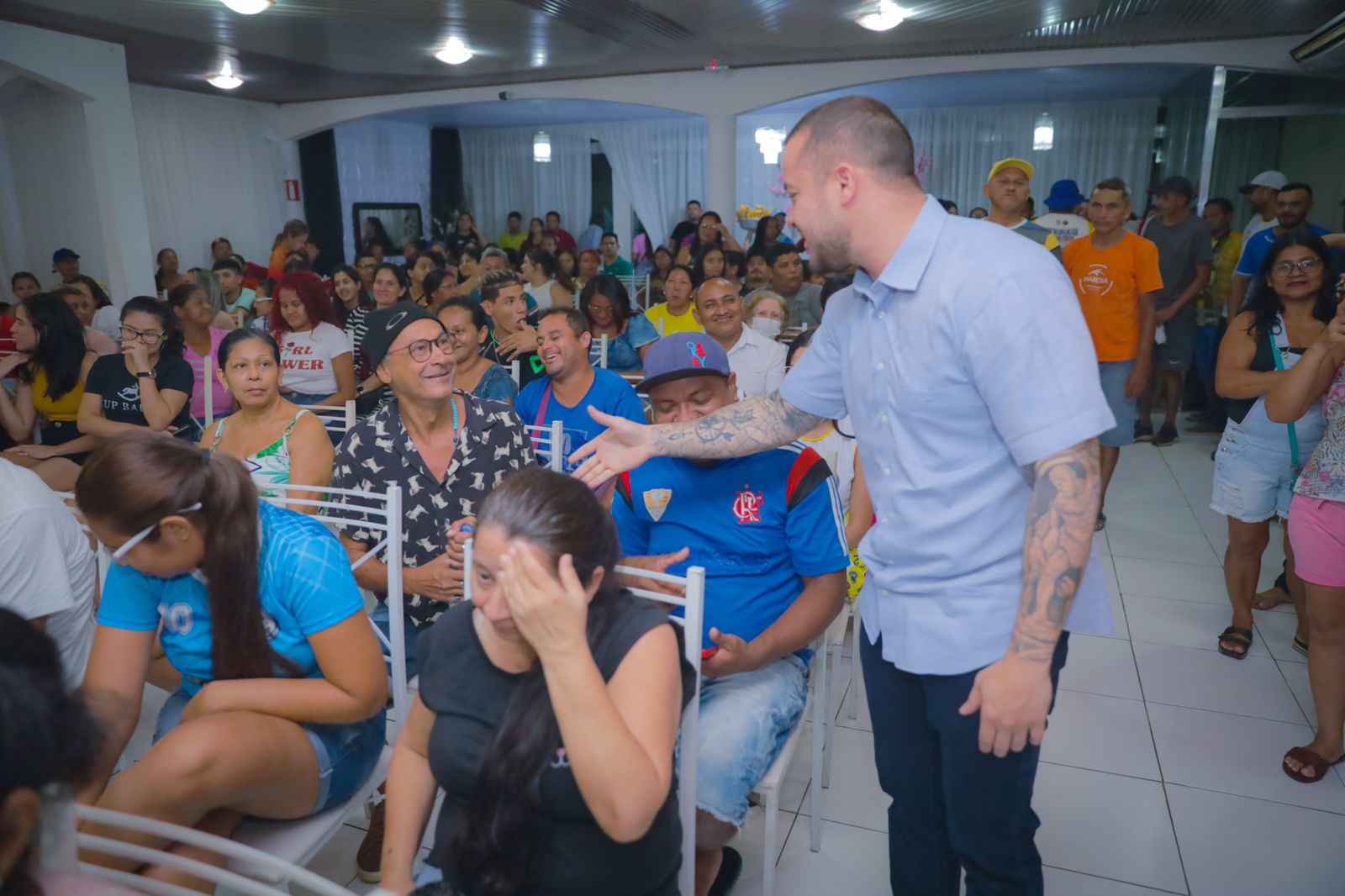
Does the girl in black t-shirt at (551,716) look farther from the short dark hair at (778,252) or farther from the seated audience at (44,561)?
the short dark hair at (778,252)

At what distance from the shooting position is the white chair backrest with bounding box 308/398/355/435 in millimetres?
3038

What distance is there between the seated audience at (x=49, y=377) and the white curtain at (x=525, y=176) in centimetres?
1008

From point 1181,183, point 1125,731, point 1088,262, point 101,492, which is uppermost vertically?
point 1181,183

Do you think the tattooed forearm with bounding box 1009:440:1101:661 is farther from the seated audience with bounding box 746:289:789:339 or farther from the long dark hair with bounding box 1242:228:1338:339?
the seated audience with bounding box 746:289:789:339

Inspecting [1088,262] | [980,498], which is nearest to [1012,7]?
[1088,262]

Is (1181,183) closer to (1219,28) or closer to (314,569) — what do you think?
(1219,28)

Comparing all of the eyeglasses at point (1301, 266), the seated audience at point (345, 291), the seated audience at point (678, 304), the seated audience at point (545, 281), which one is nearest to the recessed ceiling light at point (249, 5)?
the seated audience at point (345, 291)

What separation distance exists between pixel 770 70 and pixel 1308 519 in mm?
7081

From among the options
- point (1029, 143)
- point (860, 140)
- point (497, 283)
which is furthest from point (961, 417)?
point (1029, 143)

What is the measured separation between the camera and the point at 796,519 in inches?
73.4

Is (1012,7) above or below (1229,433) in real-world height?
above

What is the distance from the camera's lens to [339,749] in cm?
156

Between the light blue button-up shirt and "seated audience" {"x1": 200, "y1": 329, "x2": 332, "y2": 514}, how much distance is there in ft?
5.70

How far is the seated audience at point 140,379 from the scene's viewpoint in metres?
3.43
